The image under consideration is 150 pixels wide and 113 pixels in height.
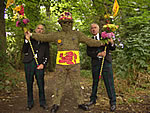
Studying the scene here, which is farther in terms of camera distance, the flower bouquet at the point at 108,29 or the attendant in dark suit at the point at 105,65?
the attendant in dark suit at the point at 105,65

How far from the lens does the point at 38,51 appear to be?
380 centimetres

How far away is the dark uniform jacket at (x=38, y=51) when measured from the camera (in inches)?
147

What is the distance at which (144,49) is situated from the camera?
565cm

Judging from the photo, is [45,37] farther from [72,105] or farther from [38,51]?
[72,105]

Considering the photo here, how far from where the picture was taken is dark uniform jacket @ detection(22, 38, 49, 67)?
12.3 feet

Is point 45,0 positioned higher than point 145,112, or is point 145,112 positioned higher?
point 45,0

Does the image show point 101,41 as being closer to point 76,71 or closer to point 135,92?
point 76,71

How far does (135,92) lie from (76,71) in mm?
2276

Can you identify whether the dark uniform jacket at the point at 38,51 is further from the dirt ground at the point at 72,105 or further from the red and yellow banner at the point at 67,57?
the dirt ground at the point at 72,105

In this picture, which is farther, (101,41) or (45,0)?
(45,0)

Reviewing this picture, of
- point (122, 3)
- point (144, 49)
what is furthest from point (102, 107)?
point (122, 3)

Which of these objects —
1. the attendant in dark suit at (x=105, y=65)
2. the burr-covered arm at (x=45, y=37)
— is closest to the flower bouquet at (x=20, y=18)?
the burr-covered arm at (x=45, y=37)

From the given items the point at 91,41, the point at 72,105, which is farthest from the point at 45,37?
the point at 72,105

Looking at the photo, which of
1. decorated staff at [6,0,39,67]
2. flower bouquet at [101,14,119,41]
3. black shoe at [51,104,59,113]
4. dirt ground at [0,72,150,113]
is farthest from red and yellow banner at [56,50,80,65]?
dirt ground at [0,72,150,113]
